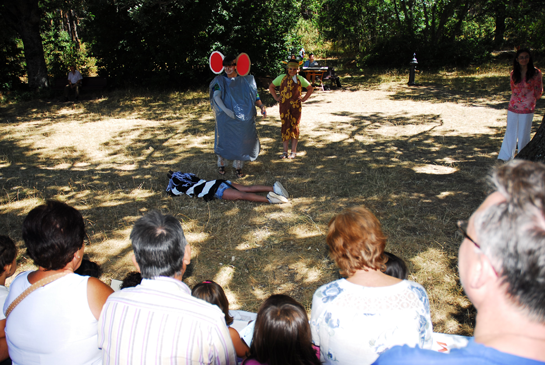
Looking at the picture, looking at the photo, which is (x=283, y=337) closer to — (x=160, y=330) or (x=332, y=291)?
(x=332, y=291)

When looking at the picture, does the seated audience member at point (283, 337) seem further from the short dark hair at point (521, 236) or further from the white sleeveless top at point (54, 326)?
the short dark hair at point (521, 236)

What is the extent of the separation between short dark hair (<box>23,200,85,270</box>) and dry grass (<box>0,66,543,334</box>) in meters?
1.48

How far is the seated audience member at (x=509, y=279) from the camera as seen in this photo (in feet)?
2.54

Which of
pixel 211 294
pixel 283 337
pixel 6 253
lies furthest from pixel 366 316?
pixel 6 253

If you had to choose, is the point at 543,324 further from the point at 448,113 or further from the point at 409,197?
the point at 448,113

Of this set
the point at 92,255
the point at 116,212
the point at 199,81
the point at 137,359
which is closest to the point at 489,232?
the point at 137,359

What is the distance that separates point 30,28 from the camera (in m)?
12.3

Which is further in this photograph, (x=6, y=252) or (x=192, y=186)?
(x=192, y=186)

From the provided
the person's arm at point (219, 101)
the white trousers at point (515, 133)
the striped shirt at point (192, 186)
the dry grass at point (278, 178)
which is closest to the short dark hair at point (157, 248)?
the dry grass at point (278, 178)

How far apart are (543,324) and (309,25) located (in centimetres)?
2739

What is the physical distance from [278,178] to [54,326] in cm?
401

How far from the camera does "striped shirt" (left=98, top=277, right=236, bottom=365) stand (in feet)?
4.57

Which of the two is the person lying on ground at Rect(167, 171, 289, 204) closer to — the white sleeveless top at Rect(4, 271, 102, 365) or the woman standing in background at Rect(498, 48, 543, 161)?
the white sleeveless top at Rect(4, 271, 102, 365)

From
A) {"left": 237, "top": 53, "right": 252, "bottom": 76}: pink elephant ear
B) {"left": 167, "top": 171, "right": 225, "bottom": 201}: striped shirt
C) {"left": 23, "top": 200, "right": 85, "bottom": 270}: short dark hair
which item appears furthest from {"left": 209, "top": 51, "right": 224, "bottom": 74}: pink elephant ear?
{"left": 23, "top": 200, "right": 85, "bottom": 270}: short dark hair
